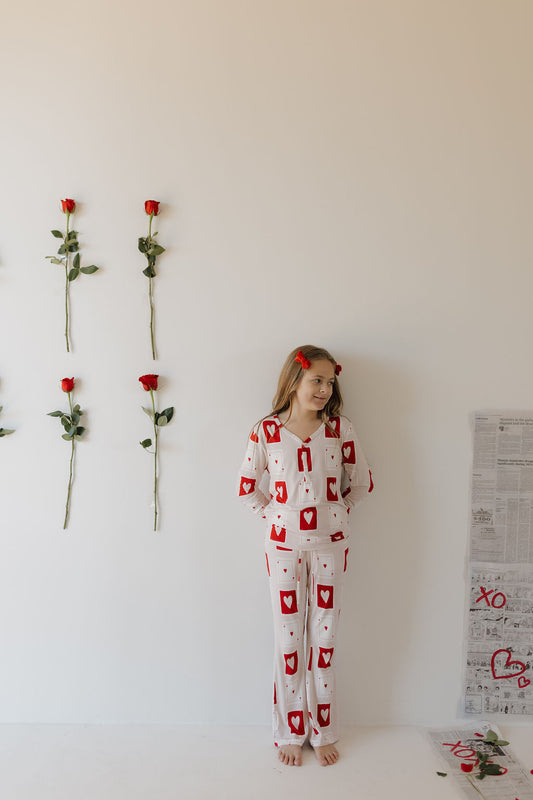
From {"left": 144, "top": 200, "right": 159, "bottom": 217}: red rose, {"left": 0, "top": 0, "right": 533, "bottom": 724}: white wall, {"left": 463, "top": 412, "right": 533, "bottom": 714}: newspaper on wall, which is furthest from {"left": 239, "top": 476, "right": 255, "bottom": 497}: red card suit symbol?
{"left": 144, "top": 200, "right": 159, "bottom": 217}: red rose

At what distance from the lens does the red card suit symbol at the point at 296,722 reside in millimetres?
2055

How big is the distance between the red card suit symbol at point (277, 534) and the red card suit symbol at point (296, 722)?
594 millimetres

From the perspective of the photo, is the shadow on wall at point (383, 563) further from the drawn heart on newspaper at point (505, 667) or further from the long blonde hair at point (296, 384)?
the drawn heart on newspaper at point (505, 667)

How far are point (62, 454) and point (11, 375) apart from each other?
33cm

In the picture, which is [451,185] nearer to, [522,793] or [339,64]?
[339,64]

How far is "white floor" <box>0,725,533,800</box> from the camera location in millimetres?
1850

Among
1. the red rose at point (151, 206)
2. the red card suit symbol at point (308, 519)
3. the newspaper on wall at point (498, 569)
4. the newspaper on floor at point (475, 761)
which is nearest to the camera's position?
the newspaper on floor at point (475, 761)

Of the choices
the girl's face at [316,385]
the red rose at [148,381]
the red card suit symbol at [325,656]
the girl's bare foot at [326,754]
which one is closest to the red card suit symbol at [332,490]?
the girl's face at [316,385]

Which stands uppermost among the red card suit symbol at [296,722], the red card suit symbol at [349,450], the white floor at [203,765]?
the red card suit symbol at [349,450]

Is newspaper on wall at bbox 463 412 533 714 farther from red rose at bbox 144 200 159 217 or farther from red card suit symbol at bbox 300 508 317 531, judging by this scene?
red rose at bbox 144 200 159 217

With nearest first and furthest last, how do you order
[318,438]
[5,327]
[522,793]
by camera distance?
[522,793]
[318,438]
[5,327]

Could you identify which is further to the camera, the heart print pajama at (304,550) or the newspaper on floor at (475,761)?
the heart print pajama at (304,550)

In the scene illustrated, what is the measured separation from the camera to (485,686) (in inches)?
87.1

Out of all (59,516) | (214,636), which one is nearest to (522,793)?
(214,636)
